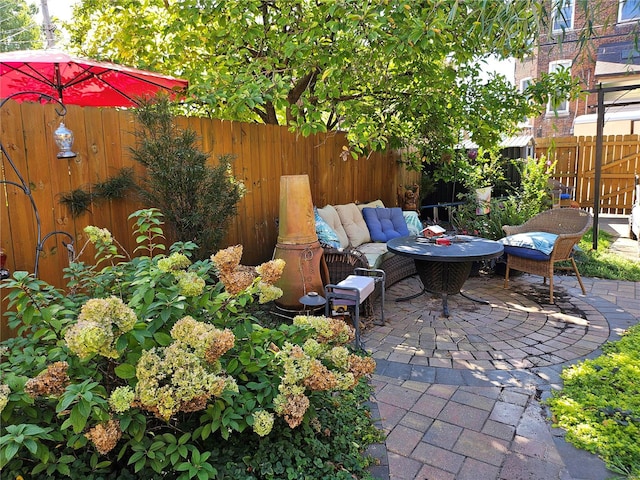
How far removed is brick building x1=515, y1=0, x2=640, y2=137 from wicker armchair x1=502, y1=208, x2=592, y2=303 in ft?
3.41

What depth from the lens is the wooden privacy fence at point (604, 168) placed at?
9859 millimetres

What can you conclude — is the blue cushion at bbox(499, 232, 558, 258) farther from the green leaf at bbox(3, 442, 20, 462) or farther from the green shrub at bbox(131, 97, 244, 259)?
the green leaf at bbox(3, 442, 20, 462)

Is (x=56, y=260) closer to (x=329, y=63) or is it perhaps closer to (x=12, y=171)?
(x=12, y=171)

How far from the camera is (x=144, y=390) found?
1.43 meters

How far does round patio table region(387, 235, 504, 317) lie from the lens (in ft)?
12.4

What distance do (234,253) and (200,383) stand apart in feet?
1.95

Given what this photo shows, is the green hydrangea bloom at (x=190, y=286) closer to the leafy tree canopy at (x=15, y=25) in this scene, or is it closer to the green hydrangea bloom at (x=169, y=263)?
the green hydrangea bloom at (x=169, y=263)

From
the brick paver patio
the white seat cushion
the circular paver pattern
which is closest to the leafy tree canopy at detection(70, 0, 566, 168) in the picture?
the white seat cushion

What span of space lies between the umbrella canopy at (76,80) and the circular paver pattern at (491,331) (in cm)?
283

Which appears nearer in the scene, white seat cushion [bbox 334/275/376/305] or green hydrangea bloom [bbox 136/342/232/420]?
green hydrangea bloom [bbox 136/342/232/420]

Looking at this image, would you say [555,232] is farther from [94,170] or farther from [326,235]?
[94,170]

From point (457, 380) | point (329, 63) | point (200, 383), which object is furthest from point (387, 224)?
point (200, 383)

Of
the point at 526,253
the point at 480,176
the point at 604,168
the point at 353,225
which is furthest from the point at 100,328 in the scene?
the point at 604,168

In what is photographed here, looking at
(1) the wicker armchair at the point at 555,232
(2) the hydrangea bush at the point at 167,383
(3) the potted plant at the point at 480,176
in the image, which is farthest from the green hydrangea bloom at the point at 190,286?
(3) the potted plant at the point at 480,176
